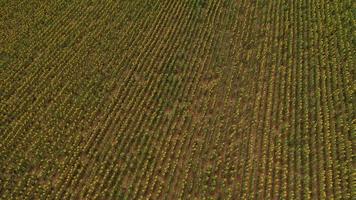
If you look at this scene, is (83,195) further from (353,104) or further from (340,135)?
(353,104)

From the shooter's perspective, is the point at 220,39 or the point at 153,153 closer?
the point at 153,153

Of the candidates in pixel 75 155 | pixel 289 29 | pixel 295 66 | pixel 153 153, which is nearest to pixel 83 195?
pixel 75 155

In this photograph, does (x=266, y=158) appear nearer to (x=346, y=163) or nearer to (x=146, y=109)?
(x=346, y=163)

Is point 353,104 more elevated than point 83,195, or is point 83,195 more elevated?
point 353,104

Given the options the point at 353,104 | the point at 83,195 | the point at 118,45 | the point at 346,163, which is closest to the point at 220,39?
the point at 118,45

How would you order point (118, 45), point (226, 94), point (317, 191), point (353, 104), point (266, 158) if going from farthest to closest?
point (118, 45) → point (226, 94) → point (353, 104) → point (266, 158) → point (317, 191)

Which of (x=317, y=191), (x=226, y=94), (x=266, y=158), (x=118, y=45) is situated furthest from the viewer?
(x=118, y=45)
